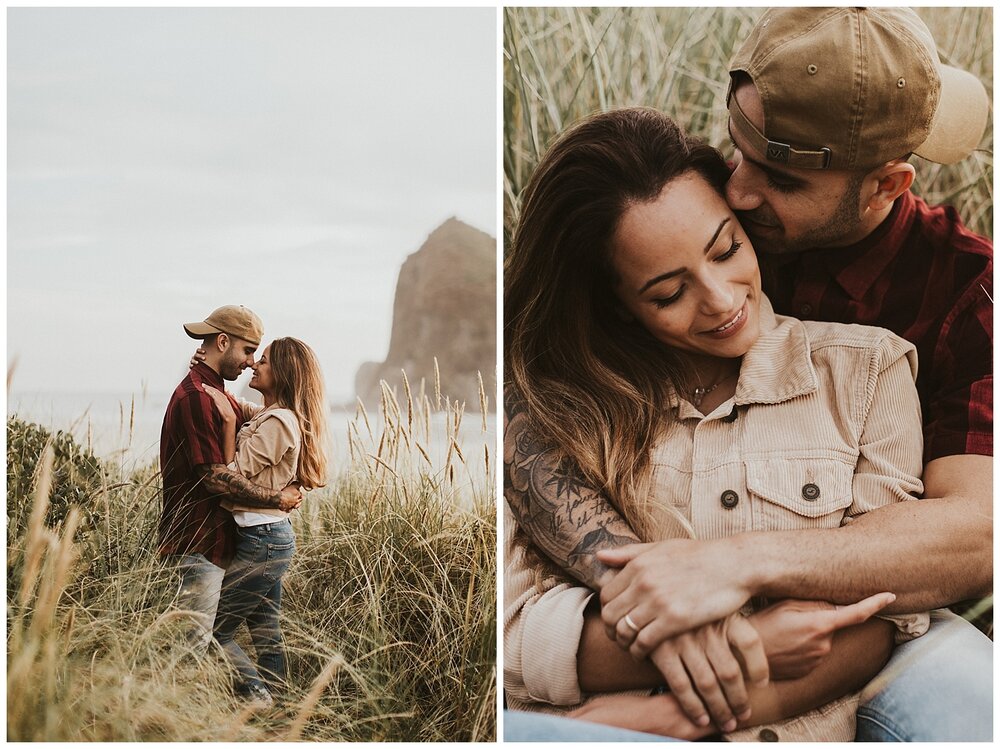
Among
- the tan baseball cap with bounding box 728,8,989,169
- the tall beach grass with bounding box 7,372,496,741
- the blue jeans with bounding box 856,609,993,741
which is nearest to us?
the tan baseball cap with bounding box 728,8,989,169

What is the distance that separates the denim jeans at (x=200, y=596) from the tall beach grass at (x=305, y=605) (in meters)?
0.04

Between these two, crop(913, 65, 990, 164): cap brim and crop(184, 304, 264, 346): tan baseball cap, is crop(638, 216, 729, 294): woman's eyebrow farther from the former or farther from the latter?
crop(184, 304, 264, 346): tan baseball cap

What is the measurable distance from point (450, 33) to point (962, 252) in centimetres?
183

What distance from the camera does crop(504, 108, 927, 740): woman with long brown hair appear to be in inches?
118

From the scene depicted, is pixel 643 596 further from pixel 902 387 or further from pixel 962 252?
pixel 962 252

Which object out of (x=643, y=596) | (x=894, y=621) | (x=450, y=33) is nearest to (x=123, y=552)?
(x=643, y=596)

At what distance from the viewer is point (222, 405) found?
316cm

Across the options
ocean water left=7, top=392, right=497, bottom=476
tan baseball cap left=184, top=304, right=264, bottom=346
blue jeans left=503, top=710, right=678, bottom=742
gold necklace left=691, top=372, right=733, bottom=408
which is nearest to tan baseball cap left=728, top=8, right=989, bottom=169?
gold necklace left=691, top=372, right=733, bottom=408

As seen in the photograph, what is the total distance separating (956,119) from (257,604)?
2.73 meters

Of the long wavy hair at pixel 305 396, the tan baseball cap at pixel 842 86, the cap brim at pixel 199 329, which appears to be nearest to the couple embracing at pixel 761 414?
the tan baseball cap at pixel 842 86

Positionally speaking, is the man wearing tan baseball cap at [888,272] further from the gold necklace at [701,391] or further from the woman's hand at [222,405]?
the woman's hand at [222,405]

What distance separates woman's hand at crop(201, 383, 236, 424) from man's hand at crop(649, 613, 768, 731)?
150 centimetres

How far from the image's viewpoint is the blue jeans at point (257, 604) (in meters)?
3.14

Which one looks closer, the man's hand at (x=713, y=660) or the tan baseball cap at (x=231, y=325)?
the man's hand at (x=713, y=660)
